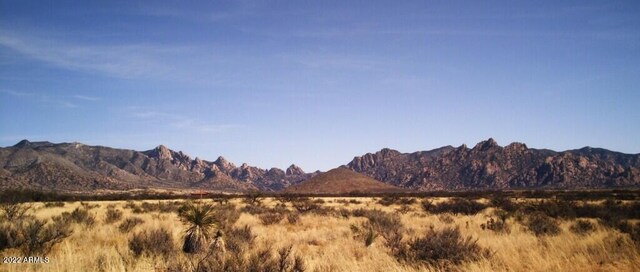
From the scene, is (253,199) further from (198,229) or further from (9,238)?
(9,238)

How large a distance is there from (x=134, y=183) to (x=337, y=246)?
189 m

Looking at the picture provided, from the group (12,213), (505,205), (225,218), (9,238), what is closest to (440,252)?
(9,238)

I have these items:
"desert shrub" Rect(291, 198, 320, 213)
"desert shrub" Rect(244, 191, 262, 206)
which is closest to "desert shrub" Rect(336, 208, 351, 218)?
"desert shrub" Rect(291, 198, 320, 213)

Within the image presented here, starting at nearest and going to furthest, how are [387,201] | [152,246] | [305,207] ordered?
[152,246] → [305,207] → [387,201]

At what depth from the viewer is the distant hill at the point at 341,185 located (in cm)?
13200

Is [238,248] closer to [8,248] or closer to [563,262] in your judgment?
[8,248]

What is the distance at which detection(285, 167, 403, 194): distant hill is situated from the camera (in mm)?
132000

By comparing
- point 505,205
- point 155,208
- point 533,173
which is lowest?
point 505,205

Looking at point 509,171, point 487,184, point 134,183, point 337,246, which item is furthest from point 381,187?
point 337,246

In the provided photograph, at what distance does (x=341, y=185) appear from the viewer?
140 metres

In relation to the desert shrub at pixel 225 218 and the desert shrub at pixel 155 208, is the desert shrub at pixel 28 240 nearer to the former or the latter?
the desert shrub at pixel 225 218

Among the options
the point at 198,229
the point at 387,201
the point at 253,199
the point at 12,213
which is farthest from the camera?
the point at 253,199

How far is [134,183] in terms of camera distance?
180 meters

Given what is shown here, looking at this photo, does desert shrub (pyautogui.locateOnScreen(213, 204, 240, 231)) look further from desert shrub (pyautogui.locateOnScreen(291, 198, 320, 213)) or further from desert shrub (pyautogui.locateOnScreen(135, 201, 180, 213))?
desert shrub (pyautogui.locateOnScreen(135, 201, 180, 213))
